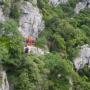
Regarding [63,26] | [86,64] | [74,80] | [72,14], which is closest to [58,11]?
[72,14]

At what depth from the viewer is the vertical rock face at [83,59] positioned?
114 feet

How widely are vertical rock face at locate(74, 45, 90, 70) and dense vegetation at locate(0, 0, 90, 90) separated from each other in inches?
20.0

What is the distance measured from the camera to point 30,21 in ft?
115

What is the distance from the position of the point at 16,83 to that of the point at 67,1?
2312 cm

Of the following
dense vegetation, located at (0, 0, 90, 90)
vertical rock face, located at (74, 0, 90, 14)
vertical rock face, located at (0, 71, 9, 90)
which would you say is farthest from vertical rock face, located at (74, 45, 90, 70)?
vertical rock face, located at (74, 0, 90, 14)

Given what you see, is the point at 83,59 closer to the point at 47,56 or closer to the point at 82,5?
the point at 47,56

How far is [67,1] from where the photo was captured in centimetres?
4694

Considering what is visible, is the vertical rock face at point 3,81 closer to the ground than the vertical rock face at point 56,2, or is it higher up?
closer to the ground

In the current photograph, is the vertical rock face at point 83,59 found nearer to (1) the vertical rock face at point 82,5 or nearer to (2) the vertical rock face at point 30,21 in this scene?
(2) the vertical rock face at point 30,21

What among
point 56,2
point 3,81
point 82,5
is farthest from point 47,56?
point 82,5

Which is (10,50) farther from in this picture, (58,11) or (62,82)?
(58,11)

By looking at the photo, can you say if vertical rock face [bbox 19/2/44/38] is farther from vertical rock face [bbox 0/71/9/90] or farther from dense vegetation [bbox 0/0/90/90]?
vertical rock face [bbox 0/71/9/90]

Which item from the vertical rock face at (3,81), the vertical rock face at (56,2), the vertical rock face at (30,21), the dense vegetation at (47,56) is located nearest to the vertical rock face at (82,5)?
the vertical rock face at (56,2)

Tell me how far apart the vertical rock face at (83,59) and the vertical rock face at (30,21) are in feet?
16.3
